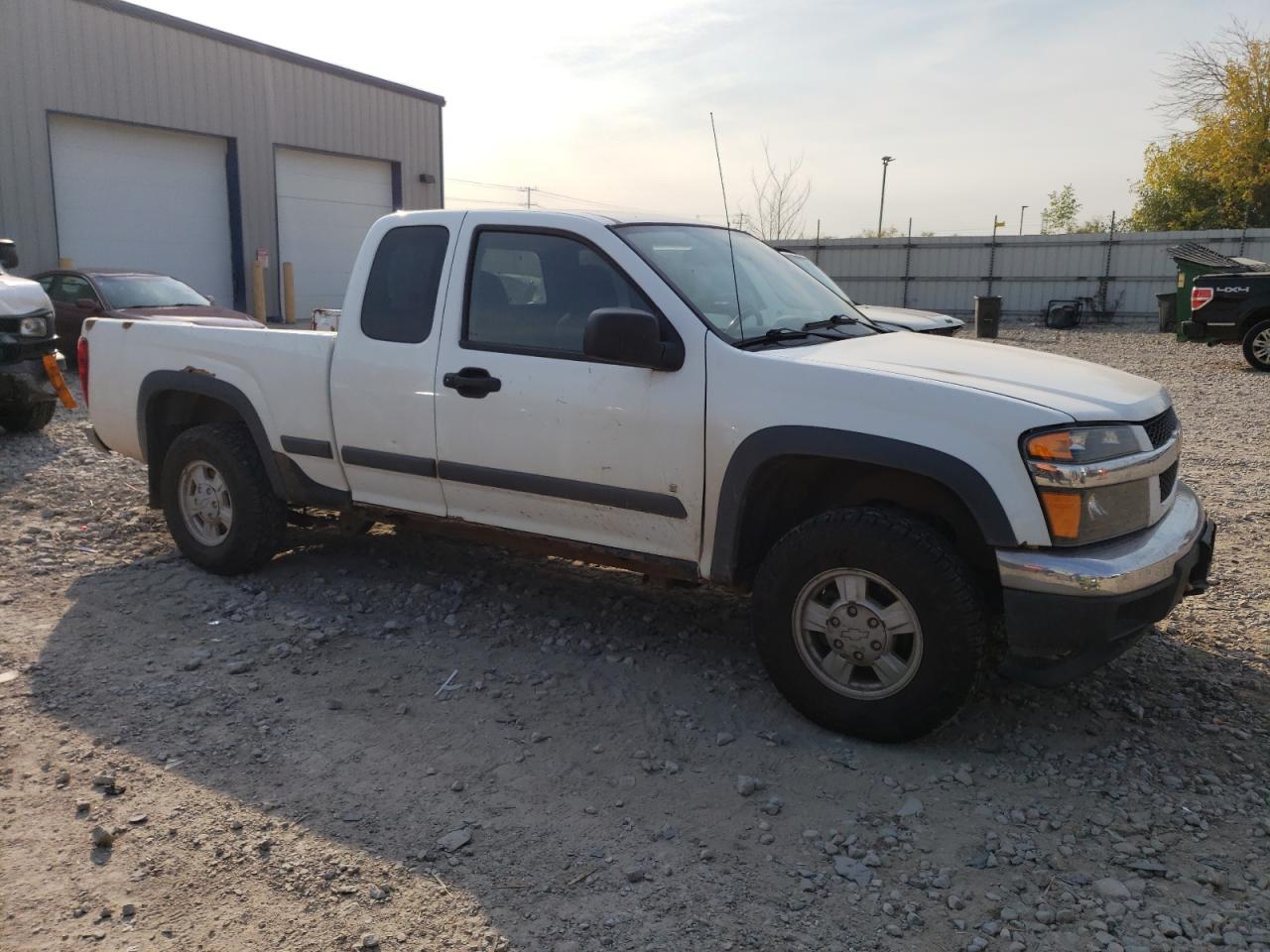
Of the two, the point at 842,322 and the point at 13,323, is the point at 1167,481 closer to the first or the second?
the point at 842,322

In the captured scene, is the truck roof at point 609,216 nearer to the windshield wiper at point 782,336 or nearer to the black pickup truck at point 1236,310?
the windshield wiper at point 782,336

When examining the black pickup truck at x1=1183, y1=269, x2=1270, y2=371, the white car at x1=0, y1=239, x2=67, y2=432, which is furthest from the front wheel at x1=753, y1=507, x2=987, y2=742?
the black pickup truck at x1=1183, y1=269, x2=1270, y2=371

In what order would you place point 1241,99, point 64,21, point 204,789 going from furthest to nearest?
point 1241,99, point 64,21, point 204,789

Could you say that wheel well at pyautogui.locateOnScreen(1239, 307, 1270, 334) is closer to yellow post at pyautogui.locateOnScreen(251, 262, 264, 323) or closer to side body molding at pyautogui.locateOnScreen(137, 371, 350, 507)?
side body molding at pyautogui.locateOnScreen(137, 371, 350, 507)

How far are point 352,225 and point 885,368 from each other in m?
23.0

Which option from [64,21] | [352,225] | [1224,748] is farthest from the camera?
[352,225]

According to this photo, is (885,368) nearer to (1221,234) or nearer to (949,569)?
(949,569)

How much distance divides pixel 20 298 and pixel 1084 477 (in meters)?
9.34

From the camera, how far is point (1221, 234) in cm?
2573

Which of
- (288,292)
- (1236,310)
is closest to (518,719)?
(1236,310)

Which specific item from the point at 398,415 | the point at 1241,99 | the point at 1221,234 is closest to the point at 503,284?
the point at 398,415

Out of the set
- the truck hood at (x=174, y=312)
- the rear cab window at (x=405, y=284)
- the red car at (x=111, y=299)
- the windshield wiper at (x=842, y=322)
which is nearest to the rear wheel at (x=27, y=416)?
the truck hood at (x=174, y=312)

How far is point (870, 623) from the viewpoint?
3.59 meters

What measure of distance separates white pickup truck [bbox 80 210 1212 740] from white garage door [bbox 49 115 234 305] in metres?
15.2
